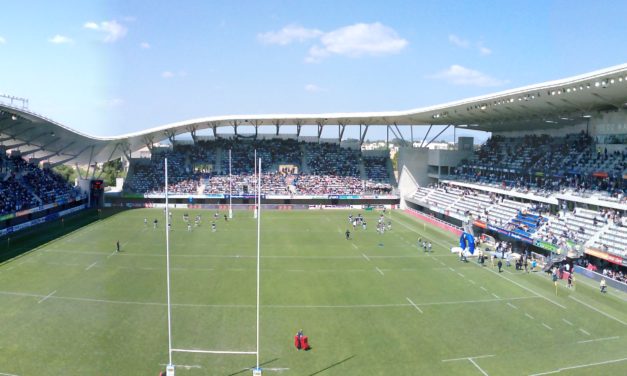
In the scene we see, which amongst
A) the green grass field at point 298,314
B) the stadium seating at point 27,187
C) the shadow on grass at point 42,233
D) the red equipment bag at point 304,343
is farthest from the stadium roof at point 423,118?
the red equipment bag at point 304,343

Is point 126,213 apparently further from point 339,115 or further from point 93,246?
point 339,115

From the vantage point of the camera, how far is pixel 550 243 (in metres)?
32.5

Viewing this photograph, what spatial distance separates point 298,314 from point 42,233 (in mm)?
28315

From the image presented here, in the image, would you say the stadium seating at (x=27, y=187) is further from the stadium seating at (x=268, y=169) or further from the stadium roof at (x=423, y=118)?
the stadium seating at (x=268, y=169)

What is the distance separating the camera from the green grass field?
16719 millimetres

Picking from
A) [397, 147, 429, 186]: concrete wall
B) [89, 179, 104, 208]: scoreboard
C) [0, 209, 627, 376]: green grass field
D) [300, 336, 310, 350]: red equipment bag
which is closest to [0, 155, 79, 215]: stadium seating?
[89, 179, 104, 208]: scoreboard

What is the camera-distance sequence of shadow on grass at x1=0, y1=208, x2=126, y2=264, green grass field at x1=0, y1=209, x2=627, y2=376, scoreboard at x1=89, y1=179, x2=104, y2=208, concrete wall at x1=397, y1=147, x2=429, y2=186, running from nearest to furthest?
green grass field at x1=0, y1=209, x2=627, y2=376 → shadow on grass at x1=0, y1=208, x2=126, y2=264 → scoreboard at x1=89, y1=179, x2=104, y2=208 → concrete wall at x1=397, y1=147, x2=429, y2=186

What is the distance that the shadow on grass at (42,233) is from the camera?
32.6m

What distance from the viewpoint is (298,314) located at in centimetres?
2162

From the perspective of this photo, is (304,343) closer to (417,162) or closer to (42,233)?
(42,233)

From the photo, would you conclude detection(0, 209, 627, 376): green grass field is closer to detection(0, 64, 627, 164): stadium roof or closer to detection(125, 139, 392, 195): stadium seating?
detection(0, 64, 627, 164): stadium roof

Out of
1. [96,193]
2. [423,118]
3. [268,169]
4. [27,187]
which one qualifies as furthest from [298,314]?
[268,169]

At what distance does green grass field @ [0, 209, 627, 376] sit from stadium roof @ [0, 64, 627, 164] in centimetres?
1263

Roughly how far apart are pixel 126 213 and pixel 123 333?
Answer: 37.2m
